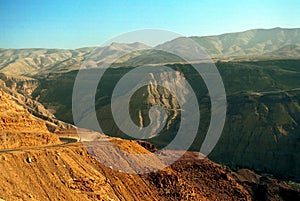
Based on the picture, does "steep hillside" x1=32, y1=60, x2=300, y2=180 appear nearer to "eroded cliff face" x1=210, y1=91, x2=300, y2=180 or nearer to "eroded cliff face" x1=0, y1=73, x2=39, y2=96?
"eroded cliff face" x1=210, y1=91, x2=300, y2=180

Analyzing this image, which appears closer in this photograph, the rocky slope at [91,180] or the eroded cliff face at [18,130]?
the rocky slope at [91,180]

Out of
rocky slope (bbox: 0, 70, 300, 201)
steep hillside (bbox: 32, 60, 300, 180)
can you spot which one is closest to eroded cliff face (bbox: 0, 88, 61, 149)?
rocky slope (bbox: 0, 70, 300, 201)

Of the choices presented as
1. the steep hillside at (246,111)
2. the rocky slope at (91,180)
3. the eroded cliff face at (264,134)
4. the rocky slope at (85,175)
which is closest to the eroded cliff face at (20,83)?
the steep hillside at (246,111)

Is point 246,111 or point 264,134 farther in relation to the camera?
point 246,111

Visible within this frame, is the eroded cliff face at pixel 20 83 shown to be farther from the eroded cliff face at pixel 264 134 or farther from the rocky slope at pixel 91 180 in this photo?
the rocky slope at pixel 91 180

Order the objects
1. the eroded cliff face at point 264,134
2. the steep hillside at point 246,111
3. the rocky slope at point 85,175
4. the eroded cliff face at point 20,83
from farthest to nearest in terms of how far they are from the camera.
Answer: the eroded cliff face at point 20,83 → the steep hillside at point 246,111 → the eroded cliff face at point 264,134 → the rocky slope at point 85,175

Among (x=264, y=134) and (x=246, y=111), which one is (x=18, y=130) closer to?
(x=264, y=134)

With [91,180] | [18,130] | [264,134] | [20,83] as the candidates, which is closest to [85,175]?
[91,180]

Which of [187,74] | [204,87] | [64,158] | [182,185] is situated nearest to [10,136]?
[64,158]

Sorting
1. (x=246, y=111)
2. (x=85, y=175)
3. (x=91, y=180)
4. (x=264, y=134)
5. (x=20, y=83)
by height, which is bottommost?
(x=20, y=83)

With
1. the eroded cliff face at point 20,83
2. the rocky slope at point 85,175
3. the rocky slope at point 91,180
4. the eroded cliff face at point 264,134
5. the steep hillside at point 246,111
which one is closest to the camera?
the rocky slope at point 91,180

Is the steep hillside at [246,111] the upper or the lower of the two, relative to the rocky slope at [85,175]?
lower

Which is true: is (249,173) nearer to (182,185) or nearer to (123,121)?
(182,185)
